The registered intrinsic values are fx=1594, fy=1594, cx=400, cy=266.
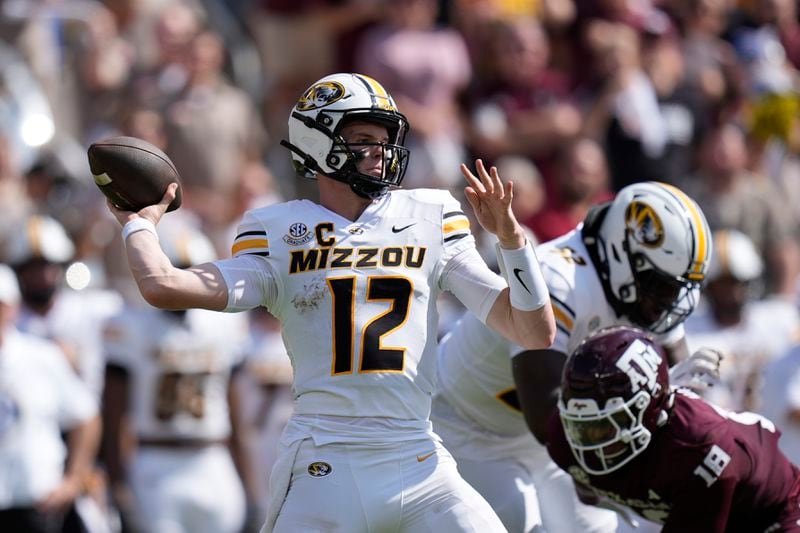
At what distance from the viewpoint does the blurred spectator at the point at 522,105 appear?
1059 centimetres

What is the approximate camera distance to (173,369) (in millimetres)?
8969

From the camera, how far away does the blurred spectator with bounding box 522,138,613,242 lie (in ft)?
31.2

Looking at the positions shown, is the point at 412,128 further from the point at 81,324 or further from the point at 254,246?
the point at 254,246

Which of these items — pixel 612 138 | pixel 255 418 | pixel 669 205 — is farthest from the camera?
pixel 612 138

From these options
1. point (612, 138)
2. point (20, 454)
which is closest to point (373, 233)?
point (20, 454)

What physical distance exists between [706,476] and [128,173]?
6.54 ft

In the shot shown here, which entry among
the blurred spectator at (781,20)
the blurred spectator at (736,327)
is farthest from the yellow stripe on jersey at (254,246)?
the blurred spectator at (781,20)

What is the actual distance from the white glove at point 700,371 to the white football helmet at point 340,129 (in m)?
1.24

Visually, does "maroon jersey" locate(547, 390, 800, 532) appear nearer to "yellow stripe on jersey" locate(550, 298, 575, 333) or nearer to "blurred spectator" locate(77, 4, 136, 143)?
"yellow stripe on jersey" locate(550, 298, 575, 333)

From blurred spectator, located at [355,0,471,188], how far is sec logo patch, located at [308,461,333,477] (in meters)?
5.79

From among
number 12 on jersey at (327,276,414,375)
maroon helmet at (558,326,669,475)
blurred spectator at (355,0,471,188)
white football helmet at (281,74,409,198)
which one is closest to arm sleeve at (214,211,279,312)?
number 12 on jersey at (327,276,414,375)

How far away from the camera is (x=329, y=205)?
16.6ft

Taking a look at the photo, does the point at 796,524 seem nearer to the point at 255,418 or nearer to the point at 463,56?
the point at 255,418

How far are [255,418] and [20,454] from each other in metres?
1.74
